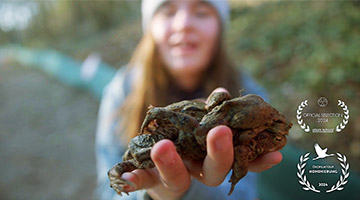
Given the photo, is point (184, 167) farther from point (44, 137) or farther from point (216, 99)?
point (44, 137)

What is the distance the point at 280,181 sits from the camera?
95 centimetres

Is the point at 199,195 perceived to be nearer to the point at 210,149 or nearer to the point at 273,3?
the point at 210,149

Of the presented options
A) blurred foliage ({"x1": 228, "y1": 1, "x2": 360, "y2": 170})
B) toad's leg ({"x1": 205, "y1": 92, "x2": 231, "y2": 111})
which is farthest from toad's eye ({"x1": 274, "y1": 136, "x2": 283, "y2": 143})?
blurred foliage ({"x1": 228, "y1": 1, "x2": 360, "y2": 170})

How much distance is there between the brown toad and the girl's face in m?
0.66

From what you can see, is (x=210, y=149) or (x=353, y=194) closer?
(x=210, y=149)

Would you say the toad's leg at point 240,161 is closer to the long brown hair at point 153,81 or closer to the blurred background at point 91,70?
the blurred background at point 91,70

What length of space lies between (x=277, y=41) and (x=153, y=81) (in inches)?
56.7

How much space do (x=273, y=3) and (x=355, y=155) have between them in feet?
5.66

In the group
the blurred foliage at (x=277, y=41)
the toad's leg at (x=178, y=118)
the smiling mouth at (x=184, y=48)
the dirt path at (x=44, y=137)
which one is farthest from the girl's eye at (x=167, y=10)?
the dirt path at (x=44, y=137)

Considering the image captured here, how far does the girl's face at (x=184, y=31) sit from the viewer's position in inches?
48.0

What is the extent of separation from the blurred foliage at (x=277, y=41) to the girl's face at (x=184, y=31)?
479mm

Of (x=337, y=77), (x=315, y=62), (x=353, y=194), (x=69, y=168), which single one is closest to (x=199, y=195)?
(x=353, y=194)

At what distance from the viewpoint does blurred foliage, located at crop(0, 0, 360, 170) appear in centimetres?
167

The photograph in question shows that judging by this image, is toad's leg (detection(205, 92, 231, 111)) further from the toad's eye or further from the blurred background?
the blurred background
